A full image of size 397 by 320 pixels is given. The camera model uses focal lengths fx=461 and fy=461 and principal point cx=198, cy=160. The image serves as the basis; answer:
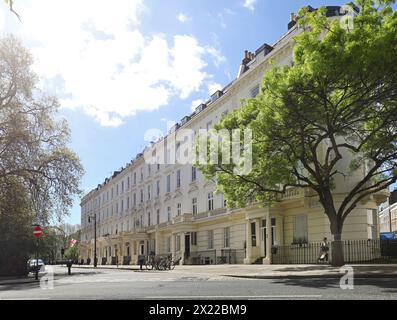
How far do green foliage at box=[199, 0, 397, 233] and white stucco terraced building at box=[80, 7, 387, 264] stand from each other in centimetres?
498

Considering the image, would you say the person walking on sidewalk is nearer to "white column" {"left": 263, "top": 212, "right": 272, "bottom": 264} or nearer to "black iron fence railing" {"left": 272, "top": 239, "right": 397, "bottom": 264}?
"black iron fence railing" {"left": 272, "top": 239, "right": 397, "bottom": 264}

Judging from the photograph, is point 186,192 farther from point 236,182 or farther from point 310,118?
point 310,118

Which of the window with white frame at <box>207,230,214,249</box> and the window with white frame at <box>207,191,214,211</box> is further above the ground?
the window with white frame at <box>207,191,214,211</box>

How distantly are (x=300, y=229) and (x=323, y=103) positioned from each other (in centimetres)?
1215

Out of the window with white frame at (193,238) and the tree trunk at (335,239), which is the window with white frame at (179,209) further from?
the tree trunk at (335,239)

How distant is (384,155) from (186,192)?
87.1 ft

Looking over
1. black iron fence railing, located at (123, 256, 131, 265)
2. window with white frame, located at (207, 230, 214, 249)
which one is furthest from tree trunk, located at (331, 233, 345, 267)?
black iron fence railing, located at (123, 256, 131, 265)

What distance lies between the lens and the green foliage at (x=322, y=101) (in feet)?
59.1

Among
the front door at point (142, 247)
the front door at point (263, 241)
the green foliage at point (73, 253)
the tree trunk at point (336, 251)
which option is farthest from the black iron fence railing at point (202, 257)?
the green foliage at point (73, 253)

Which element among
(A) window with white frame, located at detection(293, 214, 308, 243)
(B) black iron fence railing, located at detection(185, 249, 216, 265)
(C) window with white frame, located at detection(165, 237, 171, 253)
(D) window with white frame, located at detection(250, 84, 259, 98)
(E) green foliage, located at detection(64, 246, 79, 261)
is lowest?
(E) green foliage, located at detection(64, 246, 79, 261)

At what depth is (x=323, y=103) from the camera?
19.9 meters

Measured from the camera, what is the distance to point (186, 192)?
47.3 meters

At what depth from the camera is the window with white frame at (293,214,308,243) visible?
96.7ft
